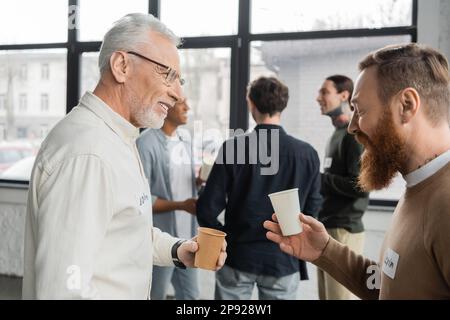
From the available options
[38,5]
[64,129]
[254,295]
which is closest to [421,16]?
[254,295]

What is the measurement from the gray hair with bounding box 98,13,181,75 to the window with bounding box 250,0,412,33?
7.72ft

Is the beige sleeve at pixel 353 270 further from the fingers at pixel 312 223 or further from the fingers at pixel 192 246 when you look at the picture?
the fingers at pixel 192 246

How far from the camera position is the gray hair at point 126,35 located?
128 cm

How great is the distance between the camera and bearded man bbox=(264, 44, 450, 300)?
1022mm

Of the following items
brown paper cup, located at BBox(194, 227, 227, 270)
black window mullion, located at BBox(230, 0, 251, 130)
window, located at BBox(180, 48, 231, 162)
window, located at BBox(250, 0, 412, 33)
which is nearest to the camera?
brown paper cup, located at BBox(194, 227, 227, 270)

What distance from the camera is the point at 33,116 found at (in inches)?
167

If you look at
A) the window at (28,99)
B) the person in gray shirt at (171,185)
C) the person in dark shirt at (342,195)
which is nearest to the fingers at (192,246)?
the person in gray shirt at (171,185)

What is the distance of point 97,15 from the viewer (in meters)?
4.03

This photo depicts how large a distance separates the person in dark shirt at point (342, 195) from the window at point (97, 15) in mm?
2034

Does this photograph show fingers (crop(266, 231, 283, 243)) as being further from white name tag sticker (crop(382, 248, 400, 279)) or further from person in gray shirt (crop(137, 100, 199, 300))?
person in gray shirt (crop(137, 100, 199, 300))

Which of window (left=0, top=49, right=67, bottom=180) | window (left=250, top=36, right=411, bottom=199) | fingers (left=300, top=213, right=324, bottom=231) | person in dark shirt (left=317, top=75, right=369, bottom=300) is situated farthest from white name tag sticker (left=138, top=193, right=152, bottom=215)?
window (left=0, top=49, right=67, bottom=180)

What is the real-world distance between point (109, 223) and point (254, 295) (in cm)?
267

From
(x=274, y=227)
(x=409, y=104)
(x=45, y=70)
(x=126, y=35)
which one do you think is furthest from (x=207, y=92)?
(x=409, y=104)
